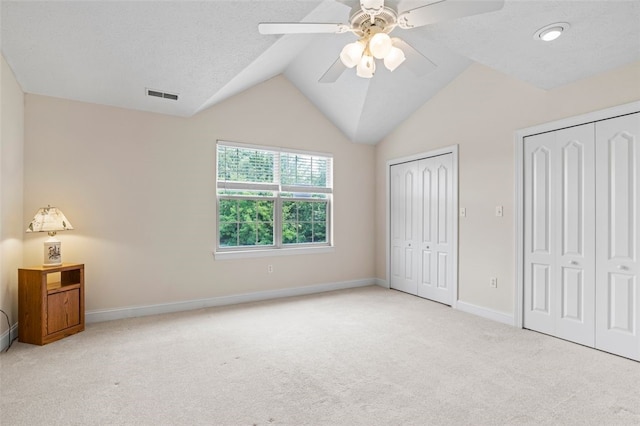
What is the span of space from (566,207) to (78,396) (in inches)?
172

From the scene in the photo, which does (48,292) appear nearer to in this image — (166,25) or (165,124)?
(165,124)

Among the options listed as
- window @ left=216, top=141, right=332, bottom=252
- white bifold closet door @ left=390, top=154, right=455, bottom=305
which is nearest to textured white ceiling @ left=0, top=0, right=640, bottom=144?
window @ left=216, top=141, right=332, bottom=252

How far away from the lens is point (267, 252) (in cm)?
494

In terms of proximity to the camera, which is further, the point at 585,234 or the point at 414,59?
the point at 585,234

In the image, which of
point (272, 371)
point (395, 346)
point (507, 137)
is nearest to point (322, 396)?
point (272, 371)

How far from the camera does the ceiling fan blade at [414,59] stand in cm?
246

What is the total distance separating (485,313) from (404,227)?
1.76m

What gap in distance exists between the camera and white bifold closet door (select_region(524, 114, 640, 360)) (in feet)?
9.83

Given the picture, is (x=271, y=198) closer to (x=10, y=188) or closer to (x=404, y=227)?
(x=404, y=227)

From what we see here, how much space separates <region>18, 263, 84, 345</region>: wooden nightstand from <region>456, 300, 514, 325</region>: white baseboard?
4391mm

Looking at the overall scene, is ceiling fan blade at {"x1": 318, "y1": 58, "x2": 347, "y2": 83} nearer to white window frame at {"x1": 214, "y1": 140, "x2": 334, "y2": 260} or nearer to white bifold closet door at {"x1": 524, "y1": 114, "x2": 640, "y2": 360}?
white window frame at {"x1": 214, "y1": 140, "x2": 334, "y2": 260}

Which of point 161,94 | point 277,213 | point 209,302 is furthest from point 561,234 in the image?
point 161,94

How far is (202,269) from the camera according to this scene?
4504 millimetres

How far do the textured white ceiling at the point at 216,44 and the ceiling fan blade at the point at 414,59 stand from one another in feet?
0.86
